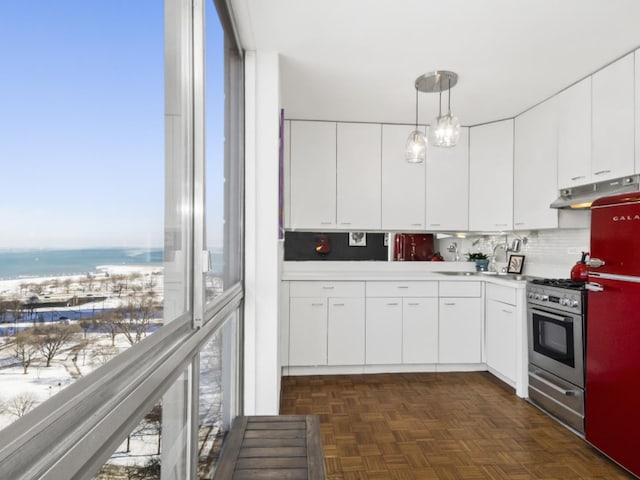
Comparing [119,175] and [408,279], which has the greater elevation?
[119,175]

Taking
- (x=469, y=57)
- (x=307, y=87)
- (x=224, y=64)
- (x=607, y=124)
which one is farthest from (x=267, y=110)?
(x=607, y=124)

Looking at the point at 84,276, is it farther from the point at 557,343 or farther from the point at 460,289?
the point at 460,289

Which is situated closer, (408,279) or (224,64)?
(224,64)

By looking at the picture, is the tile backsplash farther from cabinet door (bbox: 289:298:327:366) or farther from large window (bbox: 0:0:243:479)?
large window (bbox: 0:0:243:479)

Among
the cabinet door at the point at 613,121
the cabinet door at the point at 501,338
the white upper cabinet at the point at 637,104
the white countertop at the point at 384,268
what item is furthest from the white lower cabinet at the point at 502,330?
the white upper cabinet at the point at 637,104

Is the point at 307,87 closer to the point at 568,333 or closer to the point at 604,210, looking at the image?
the point at 604,210

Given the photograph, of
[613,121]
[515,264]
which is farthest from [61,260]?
[515,264]

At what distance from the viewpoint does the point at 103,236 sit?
0.71m

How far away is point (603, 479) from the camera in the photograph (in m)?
2.08

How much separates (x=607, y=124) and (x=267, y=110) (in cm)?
236

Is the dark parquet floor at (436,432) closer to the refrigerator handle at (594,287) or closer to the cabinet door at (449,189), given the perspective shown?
the refrigerator handle at (594,287)

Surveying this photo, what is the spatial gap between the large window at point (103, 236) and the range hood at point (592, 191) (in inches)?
106

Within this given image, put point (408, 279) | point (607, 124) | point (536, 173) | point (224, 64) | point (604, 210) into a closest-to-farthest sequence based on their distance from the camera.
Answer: point (224, 64) < point (604, 210) < point (607, 124) < point (536, 173) < point (408, 279)

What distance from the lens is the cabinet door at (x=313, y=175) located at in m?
3.99
